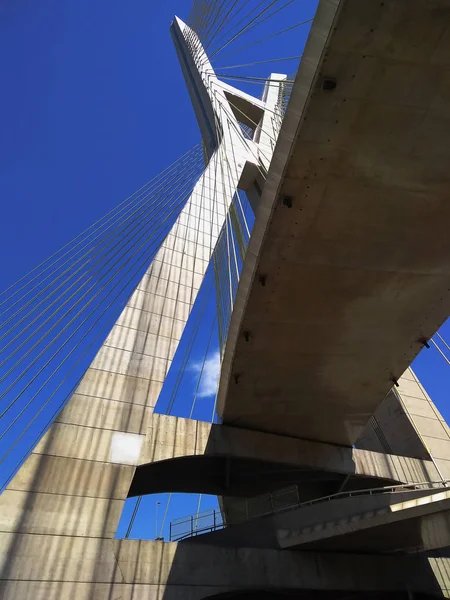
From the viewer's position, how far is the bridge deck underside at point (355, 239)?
511 centimetres

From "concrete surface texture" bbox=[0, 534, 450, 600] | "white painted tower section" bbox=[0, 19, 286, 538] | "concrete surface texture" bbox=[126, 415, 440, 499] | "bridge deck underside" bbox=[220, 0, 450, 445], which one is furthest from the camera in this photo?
"concrete surface texture" bbox=[126, 415, 440, 499]

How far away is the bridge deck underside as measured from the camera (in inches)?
201

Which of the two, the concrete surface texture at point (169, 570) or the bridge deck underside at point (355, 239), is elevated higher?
the bridge deck underside at point (355, 239)

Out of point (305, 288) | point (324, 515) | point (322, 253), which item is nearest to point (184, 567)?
point (324, 515)

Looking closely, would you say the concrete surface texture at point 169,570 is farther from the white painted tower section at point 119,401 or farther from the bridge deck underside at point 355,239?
the bridge deck underside at point 355,239

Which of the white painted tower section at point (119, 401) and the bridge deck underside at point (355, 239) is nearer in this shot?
the bridge deck underside at point (355, 239)

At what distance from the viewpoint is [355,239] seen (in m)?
7.50

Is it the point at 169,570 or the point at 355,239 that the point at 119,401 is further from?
the point at 355,239

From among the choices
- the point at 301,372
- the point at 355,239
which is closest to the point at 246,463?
the point at 301,372

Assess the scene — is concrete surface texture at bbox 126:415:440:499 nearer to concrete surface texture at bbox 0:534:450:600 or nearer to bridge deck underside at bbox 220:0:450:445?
bridge deck underside at bbox 220:0:450:445

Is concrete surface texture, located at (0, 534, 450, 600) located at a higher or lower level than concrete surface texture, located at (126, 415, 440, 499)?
lower

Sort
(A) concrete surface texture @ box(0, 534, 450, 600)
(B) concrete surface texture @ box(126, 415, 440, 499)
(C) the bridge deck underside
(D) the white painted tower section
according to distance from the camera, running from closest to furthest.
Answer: (C) the bridge deck underside < (A) concrete surface texture @ box(0, 534, 450, 600) < (D) the white painted tower section < (B) concrete surface texture @ box(126, 415, 440, 499)

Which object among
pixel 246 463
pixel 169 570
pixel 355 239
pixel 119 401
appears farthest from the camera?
pixel 246 463

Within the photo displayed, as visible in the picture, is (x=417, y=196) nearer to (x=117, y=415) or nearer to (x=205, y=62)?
(x=117, y=415)
